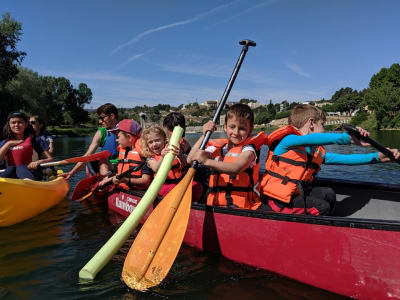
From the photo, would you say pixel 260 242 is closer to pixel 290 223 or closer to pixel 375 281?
pixel 290 223

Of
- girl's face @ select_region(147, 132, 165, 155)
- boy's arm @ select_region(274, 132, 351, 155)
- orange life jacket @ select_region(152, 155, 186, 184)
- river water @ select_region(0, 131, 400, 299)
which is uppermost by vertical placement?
boy's arm @ select_region(274, 132, 351, 155)

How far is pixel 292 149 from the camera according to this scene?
336cm

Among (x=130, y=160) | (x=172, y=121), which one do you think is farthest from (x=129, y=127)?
(x=172, y=121)

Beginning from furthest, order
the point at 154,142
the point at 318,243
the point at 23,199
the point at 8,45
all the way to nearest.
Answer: the point at 8,45 → the point at 23,199 → the point at 154,142 → the point at 318,243

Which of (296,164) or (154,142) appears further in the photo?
(154,142)

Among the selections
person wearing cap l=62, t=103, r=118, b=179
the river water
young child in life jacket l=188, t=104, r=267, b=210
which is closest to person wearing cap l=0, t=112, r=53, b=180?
person wearing cap l=62, t=103, r=118, b=179

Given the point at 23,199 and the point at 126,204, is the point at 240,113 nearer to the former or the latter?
the point at 126,204

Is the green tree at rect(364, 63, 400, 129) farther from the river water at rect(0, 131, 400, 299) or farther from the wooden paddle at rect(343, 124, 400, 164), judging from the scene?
the river water at rect(0, 131, 400, 299)

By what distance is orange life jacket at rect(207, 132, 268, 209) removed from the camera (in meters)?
3.42

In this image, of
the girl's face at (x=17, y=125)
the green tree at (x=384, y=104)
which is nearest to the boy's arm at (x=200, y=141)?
the girl's face at (x=17, y=125)

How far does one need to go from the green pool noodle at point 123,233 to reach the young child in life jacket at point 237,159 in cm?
41

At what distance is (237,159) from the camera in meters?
3.26

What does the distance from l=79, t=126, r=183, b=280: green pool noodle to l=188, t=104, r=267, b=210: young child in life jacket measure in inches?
16.1

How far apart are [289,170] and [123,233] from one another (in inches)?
74.1
